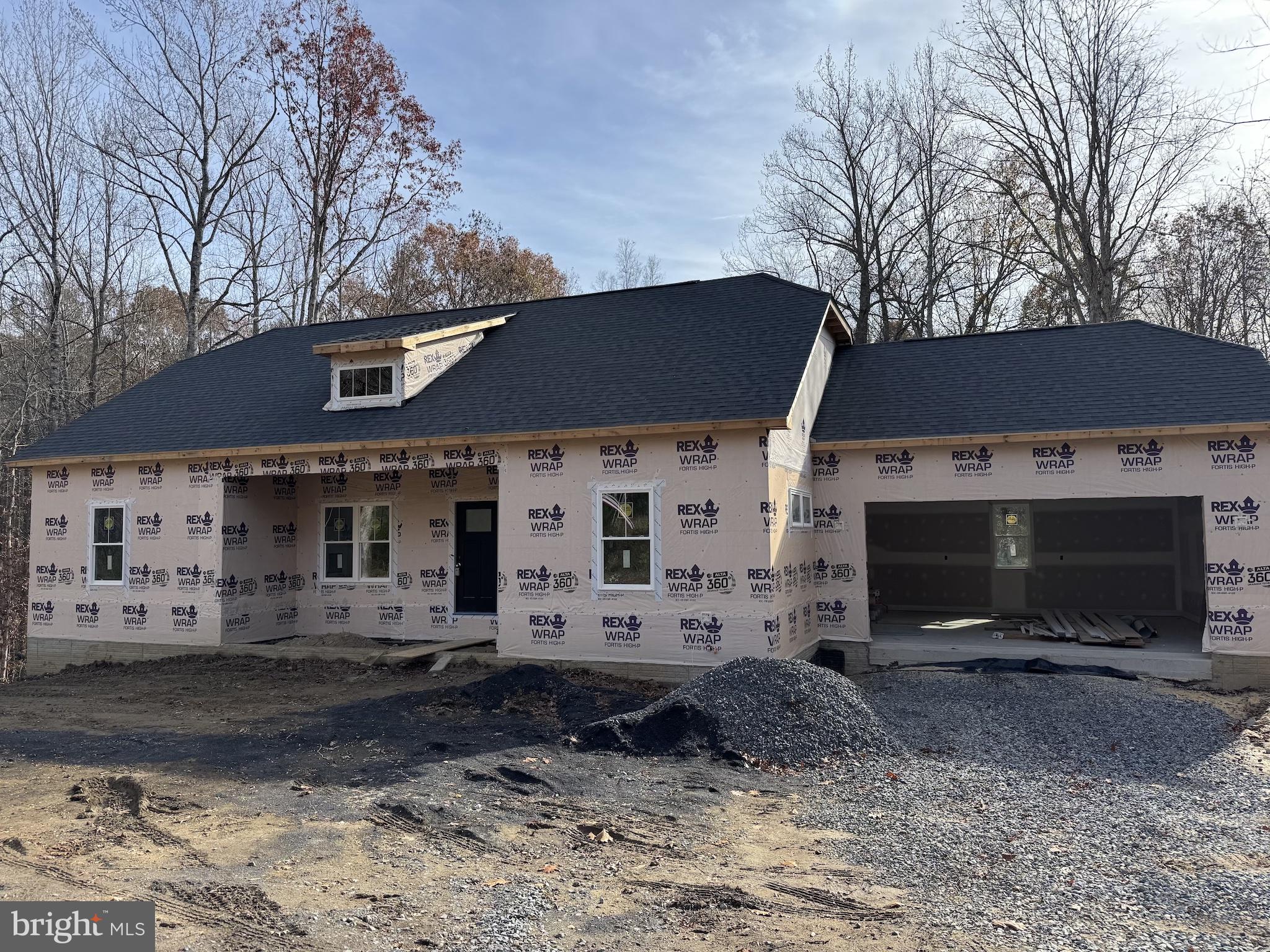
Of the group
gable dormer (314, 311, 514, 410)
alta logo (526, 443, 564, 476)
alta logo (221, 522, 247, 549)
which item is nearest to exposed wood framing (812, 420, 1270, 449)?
alta logo (526, 443, 564, 476)

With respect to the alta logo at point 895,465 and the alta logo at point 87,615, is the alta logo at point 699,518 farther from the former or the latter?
the alta logo at point 87,615

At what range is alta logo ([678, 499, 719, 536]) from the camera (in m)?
11.5

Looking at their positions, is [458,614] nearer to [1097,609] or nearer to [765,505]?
[765,505]

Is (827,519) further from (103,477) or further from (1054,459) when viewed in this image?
(103,477)

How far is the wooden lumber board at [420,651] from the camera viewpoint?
12.9 metres

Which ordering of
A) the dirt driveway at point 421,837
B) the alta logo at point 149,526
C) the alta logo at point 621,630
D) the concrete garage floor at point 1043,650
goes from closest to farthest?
the dirt driveway at point 421,837 < the concrete garage floor at point 1043,650 < the alta logo at point 621,630 < the alta logo at point 149,526

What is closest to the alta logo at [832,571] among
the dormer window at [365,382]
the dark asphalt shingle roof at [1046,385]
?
the dark asphalt shingle roof at [1046,385]

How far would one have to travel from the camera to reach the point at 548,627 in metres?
12.2

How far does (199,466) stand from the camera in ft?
46.8

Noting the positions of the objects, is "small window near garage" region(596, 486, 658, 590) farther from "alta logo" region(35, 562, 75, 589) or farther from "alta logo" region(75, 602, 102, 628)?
"alta logo" region(35, 562, 75, 589)

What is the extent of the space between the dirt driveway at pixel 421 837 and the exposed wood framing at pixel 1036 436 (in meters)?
5.45

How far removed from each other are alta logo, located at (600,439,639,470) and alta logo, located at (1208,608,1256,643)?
7.70 metres

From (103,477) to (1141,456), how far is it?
52.8ft

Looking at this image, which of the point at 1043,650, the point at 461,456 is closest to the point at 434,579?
the point at 461,456
